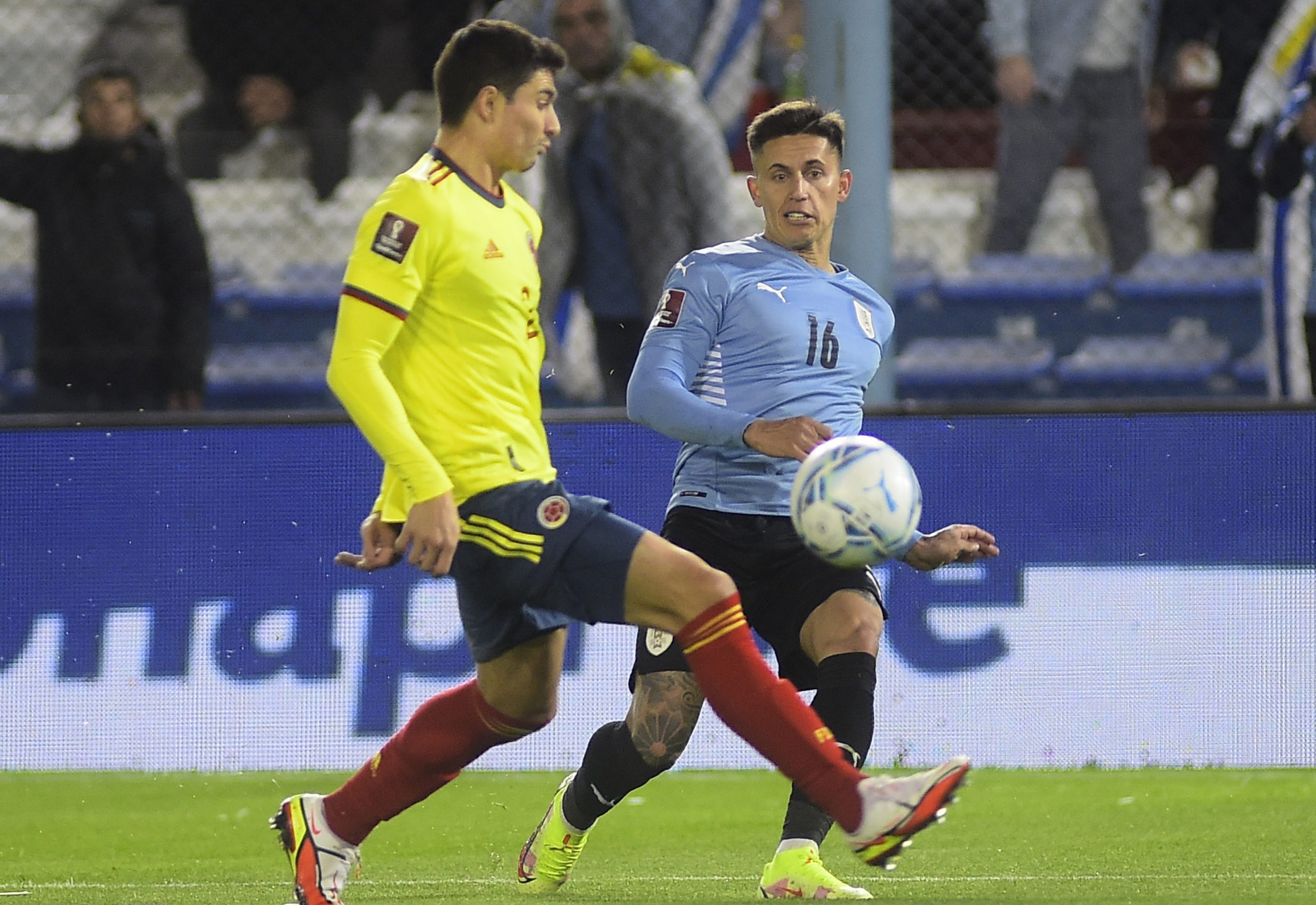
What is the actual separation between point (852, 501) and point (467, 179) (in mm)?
1014

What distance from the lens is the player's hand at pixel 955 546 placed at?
4094 mm

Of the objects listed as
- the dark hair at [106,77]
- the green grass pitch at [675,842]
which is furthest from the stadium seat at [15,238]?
the green grass pitch at [675,842]

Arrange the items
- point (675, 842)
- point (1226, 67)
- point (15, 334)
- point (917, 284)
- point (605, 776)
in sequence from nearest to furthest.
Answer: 1. point (605, 776)
2. point (675, 842)
3. point (15, 334)
4. point (917, 284)
5. point (1226, 67)

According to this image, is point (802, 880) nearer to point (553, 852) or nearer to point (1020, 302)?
point (553, 852)

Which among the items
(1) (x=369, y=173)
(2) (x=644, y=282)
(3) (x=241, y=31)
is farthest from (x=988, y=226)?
(3) (x=241, y=31)

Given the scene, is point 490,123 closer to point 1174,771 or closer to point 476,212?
point 476,212

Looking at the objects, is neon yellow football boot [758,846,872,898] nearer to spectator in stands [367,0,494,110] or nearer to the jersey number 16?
the jersey number 16

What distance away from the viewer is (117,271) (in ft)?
25.3

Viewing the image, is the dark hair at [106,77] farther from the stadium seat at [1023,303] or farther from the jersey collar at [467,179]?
the jersey collar at [467,179]

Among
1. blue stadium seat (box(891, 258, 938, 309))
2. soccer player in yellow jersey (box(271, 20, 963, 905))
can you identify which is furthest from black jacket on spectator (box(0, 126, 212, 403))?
soccer player in yellow jersey (box(271, 20, 963, 905))

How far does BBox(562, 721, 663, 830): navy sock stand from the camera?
13.8 feet

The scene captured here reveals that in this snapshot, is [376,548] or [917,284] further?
[917,284]

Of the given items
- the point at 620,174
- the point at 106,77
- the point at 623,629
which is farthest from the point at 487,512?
the point at 106,77

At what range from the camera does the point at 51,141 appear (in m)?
8.10
